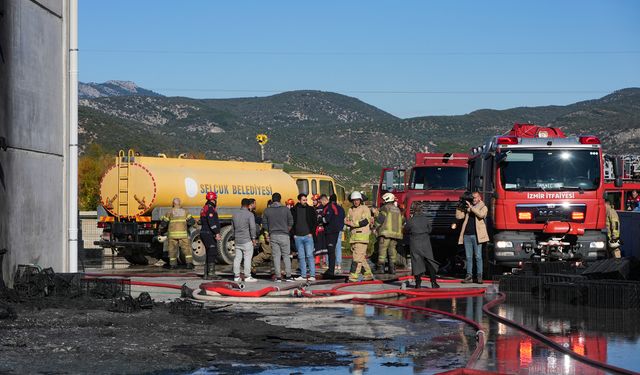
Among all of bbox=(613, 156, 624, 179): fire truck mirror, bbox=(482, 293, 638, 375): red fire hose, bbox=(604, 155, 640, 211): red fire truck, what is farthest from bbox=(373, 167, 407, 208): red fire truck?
bbox=(482, 293, 638, 375): red fire hose

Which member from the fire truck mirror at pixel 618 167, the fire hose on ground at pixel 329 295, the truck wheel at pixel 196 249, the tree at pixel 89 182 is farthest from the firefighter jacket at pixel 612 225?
the tree at pixel 89 182

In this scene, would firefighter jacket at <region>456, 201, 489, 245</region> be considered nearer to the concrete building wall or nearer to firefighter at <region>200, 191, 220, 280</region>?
firefighter at <region>200, 191, 220, 280</region>

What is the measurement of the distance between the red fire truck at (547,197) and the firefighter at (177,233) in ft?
27.5

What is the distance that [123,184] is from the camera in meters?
28.8

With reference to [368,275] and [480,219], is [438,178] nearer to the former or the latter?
[480,219]

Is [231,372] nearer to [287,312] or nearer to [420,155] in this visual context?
[287,312]

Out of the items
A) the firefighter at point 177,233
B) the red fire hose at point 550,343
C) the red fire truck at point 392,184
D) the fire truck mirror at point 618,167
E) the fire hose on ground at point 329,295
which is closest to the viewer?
the red fire hose at point 550,343

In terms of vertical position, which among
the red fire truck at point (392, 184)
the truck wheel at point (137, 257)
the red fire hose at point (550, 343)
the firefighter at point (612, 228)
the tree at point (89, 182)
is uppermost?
the tree at point (89, 182)

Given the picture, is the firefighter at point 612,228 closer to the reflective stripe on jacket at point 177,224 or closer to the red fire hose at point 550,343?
the red fire hose at point 550,343

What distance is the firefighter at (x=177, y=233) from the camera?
26812 millimetres

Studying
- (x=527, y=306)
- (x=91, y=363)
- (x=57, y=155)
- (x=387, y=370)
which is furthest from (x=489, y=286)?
(x=91, y=363)

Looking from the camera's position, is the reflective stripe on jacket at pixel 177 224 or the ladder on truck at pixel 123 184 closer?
the reflective stripe on jacket at pixel 177 224

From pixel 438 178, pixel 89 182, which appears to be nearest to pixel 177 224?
pixel 438 178

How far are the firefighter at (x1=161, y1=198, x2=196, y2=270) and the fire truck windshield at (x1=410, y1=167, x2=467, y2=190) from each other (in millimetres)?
5774
